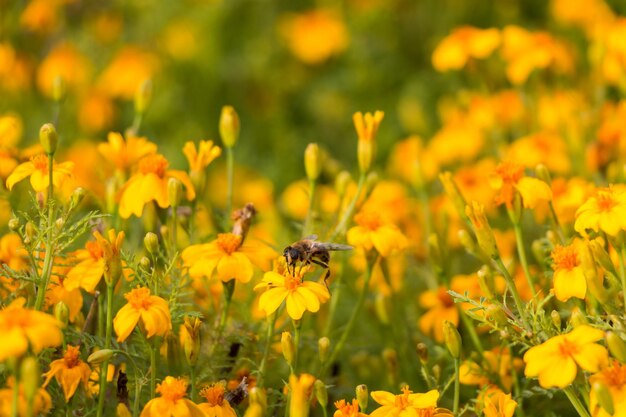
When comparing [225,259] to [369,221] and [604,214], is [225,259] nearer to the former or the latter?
[369,221]

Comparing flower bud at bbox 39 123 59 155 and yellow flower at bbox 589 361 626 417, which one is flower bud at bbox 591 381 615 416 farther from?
flower bud at bbox 39 123 59 155

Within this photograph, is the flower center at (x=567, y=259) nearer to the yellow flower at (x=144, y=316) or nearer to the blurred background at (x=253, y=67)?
the yellow flower at (x=144, y=316)

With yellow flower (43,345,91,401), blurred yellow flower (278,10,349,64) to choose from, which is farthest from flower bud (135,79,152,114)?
blurred yellow flower (278,10,349,64)

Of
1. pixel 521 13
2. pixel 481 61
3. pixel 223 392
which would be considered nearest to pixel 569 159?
pixel 481 61

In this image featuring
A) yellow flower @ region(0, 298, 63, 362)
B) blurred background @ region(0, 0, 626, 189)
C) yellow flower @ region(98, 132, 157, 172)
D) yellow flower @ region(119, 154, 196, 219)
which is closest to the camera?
yellow flower @ region(0, 298, 63, 362)

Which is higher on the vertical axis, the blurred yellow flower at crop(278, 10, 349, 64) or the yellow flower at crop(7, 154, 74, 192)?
the yellow flower at crop(7, 154, 74, 192)

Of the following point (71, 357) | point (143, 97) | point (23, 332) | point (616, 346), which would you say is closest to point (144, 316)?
point (71, 357)
